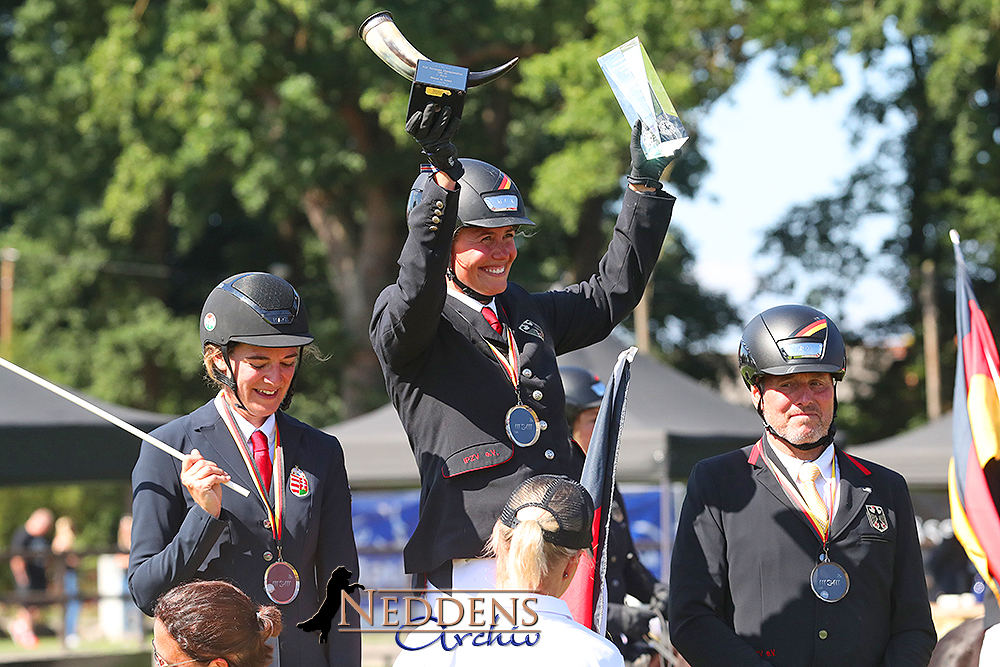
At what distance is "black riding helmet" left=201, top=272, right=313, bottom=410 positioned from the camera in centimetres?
392

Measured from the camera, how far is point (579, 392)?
6402mm

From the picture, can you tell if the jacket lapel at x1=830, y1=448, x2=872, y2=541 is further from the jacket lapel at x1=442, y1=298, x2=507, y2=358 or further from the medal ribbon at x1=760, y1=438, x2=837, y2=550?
the jacket lapel at x1=442, y1=298, x2=507, y2=358

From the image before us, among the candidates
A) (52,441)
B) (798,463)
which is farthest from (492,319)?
(52,441)

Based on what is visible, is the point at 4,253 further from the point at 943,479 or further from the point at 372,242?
the point at 943,479

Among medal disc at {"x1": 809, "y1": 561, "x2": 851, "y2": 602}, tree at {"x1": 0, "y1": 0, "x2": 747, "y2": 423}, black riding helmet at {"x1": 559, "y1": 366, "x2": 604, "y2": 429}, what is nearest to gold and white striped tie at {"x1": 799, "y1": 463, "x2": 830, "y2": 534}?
medal disc at {"x1": 809, "y1": 561, "x2": 851, "y2": 602}

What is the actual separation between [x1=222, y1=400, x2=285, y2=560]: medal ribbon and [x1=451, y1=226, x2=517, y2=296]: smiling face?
777mm

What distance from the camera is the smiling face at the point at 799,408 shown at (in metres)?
4.16

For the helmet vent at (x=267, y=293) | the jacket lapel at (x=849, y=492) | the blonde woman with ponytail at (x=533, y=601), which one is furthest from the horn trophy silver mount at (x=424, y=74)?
the jacket lapel at (x=849, y=492)

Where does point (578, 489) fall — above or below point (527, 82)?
below

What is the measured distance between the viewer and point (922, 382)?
99.4ft

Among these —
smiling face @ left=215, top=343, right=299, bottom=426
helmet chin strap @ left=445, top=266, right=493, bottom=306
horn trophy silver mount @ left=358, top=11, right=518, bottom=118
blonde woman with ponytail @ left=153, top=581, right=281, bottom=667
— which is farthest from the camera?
helmet chin strap @ left=445, top=266, right=493, bottom=306

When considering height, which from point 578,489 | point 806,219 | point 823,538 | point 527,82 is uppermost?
point 527,82

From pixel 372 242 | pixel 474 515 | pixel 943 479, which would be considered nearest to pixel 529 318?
pixel 474 515

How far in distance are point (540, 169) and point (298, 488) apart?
19869 millimetres
